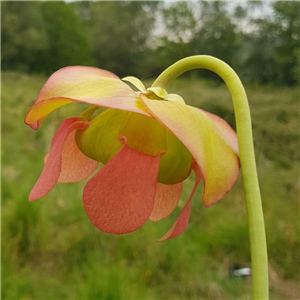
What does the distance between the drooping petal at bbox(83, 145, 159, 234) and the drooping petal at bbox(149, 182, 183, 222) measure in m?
0.07

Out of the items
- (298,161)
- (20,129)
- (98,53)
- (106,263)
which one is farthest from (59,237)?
(98,53)

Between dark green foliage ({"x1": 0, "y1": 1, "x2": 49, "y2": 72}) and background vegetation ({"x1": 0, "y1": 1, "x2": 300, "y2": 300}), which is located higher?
dark green foliage ({"x1": 0, "y1": 1, "x2": 49, "y2": 72})

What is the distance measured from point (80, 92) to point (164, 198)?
10 centimetres

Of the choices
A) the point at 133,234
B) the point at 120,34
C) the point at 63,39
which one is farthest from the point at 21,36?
the point at 120,34

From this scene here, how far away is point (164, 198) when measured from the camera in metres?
0.31

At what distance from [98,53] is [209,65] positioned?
1293 cm

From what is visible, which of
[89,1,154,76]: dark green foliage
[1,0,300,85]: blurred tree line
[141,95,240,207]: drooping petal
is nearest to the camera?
[141,95,240,207]: drooping petal

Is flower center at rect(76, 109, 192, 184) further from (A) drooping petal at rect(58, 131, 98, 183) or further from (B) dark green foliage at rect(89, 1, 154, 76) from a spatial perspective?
(B) dark green foliage at rect(89, 1, 154, 76)

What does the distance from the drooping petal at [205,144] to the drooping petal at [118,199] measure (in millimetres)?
32

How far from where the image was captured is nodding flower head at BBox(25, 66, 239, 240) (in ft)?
0.77

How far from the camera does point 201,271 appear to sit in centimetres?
212

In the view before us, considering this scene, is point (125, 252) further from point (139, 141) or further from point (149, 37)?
point (149, 37)

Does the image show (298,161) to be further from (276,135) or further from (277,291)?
(277,291)

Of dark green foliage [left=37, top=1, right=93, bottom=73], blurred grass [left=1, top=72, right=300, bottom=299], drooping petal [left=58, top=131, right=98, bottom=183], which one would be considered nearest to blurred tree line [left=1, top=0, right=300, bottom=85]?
dark green foliage [left=37, top=1, right=93, bottom=73]
